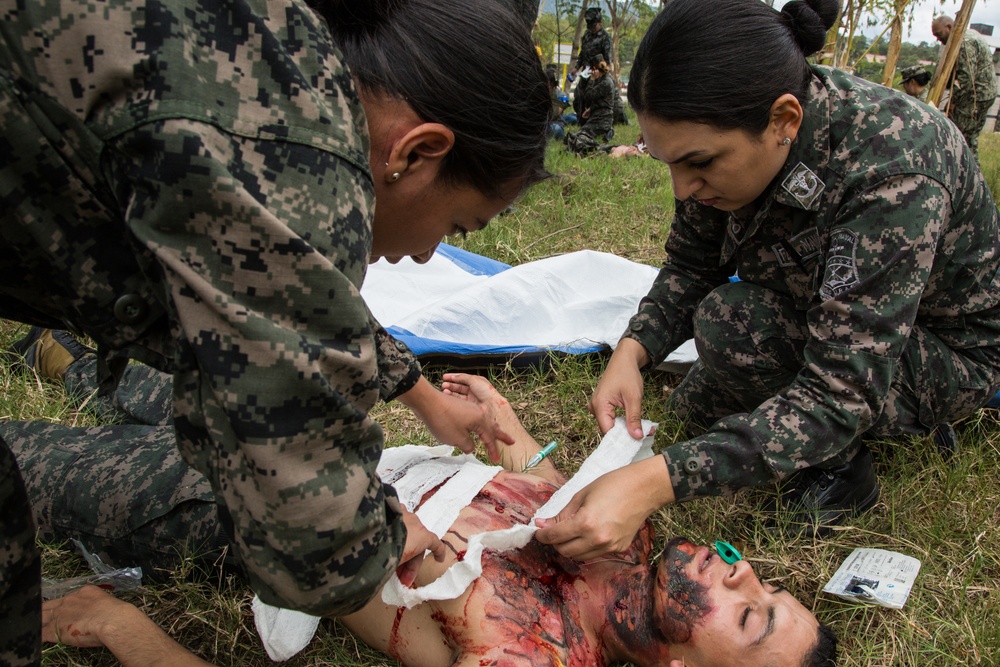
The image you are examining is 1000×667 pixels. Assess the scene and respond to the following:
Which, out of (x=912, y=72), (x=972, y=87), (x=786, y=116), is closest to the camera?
(x=786, y=116)

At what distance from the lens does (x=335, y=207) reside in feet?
3.50

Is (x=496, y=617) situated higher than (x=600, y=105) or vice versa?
(x=496, y=617)

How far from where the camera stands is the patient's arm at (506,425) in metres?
2.68

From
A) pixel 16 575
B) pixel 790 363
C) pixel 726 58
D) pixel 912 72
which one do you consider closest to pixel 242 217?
pixel 16 575

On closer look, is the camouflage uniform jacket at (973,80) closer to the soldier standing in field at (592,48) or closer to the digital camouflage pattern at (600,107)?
the digital camouflage pattern at (600,107)

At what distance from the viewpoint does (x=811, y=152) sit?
7.37ft

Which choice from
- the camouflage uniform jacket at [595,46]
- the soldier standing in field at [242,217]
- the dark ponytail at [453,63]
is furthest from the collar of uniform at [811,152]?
the camouflage uniform jacket at [595,46]

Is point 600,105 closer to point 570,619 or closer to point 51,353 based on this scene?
point 51,353

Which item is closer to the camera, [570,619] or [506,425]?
[570,619]

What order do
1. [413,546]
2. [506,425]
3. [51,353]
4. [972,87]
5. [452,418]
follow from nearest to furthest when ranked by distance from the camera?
[413,546] → [452,418] → [506,425] → [51,353] → [972,87]

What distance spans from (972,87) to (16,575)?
10663 mm

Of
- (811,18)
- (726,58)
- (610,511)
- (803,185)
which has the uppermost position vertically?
(811,18)

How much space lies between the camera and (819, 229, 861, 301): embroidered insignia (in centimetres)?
208

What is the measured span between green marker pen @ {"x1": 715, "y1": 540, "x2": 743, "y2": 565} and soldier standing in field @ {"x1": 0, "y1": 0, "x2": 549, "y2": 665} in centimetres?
121
